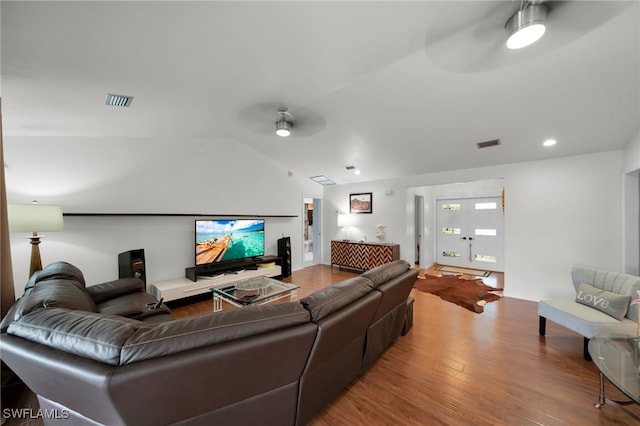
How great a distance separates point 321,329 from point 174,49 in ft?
7.38

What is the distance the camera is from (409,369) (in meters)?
2.18

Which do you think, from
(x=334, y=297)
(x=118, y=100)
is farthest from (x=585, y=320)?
(x=118, y=100)

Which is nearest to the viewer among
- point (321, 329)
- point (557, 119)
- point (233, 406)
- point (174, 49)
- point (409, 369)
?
point (233, 406)

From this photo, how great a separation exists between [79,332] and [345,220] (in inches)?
226

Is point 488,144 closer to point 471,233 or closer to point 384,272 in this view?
point 384,272

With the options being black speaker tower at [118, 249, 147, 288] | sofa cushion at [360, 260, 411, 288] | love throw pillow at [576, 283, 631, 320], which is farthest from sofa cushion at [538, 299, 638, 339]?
black speaker tower at [118, 249, 147, 288]

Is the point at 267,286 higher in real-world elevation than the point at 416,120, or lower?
lower

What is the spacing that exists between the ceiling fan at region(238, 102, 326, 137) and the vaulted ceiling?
1.2 inches

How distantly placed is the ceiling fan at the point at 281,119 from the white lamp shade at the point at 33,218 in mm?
2402

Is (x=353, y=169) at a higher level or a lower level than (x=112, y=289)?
higher

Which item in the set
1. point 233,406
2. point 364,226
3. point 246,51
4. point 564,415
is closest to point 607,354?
point 564,415

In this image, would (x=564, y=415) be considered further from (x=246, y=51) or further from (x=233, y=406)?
(x=246, y=51)

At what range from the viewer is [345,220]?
6.47 m

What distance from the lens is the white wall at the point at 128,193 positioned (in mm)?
3008
